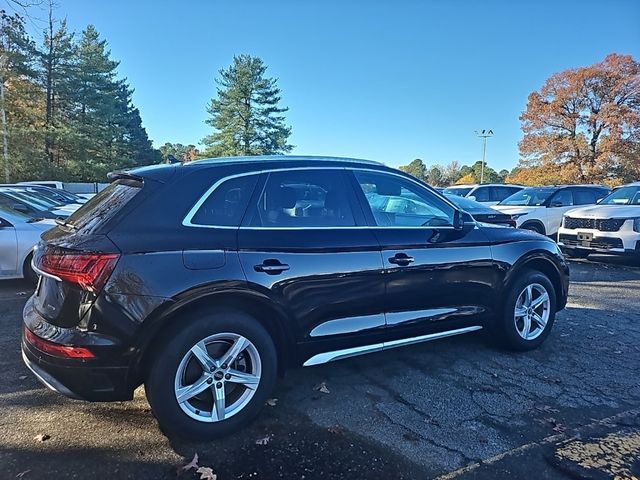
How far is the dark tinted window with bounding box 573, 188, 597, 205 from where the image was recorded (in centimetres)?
1220

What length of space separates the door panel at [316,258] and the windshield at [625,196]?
30.8ft

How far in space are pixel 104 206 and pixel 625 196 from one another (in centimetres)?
1138

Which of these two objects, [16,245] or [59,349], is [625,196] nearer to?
[59,349]

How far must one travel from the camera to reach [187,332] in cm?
259

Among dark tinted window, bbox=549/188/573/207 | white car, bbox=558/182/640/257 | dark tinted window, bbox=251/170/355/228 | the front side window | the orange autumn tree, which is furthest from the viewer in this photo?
the orange autumn tree

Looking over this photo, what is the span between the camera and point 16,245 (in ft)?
20.6

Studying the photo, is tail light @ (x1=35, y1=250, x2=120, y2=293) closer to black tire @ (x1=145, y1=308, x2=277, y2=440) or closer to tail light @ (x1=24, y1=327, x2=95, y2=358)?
tail light @ (x1=24, y1=327, x2=95, y2=358)

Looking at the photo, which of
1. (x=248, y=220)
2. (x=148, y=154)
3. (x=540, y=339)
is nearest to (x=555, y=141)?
(x=540, y=339)

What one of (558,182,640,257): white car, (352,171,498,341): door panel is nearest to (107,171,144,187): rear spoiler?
(352,171,498,341): door panel

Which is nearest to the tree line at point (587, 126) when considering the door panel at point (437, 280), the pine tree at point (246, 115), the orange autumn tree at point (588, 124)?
the orange autumn tree at point (588, 124)

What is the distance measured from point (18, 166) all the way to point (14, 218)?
30.1 metres

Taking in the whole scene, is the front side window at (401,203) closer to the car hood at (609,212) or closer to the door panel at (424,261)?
the door panel at (424,261)

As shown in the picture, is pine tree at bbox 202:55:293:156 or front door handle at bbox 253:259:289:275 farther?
pine tree at bbox 202:55:293:156

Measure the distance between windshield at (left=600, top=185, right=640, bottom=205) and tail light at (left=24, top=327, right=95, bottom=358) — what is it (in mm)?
11234
